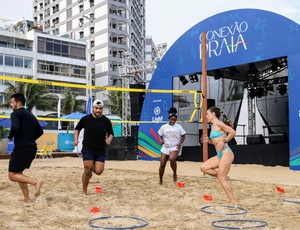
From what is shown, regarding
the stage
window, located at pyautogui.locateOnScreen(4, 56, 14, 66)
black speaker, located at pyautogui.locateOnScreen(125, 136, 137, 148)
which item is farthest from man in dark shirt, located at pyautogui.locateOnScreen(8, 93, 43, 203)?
window, located at pyautogui.locateOnScreen(4, 56, 14, 66)

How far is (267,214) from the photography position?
485 centimetres

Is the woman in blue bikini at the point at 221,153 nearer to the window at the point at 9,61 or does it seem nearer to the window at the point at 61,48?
the window at the point at 9,61

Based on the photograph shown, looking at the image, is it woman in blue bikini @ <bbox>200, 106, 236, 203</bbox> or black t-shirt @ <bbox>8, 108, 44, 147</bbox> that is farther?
woman in blue bikini @ <bbox>200, 106, 236, 203</bbox>

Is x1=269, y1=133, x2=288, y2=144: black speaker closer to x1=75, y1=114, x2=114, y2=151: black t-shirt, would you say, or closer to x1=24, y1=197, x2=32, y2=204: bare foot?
x1=75, y1=114, x2=114, y2=151: black t-shirt

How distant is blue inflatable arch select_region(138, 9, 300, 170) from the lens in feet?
37.7

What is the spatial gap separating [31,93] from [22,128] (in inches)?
1175

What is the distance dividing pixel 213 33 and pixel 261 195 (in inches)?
338

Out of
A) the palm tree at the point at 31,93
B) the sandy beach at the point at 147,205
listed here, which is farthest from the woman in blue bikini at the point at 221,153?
the palm tree at the point at 31,93

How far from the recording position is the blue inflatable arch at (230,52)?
11.5 m

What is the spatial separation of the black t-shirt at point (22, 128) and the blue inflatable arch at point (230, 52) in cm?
826

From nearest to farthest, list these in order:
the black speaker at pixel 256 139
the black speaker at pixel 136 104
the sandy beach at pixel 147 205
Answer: the sandy beach at pixel 147 205
the black speaker at pixel 256 139
the black speaker at pixel 136 104

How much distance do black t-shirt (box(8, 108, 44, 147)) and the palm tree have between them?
28884 mm

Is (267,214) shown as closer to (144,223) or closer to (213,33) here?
(144,223)

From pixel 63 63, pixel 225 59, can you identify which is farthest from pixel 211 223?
pixel 63 63
